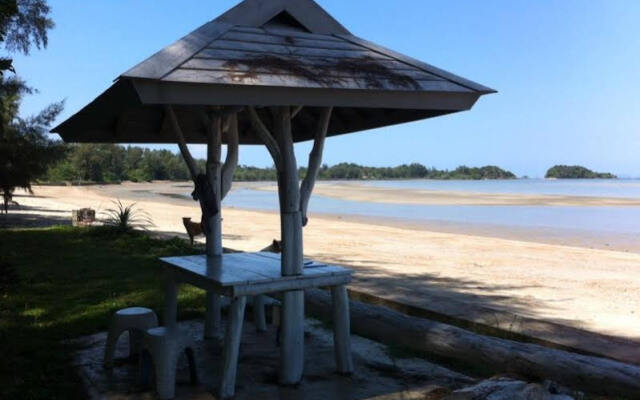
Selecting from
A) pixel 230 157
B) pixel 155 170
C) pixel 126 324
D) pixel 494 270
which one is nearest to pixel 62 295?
pixel 126 324

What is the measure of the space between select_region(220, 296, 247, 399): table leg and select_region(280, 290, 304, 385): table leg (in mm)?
367

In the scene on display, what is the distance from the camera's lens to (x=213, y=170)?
17.1ft

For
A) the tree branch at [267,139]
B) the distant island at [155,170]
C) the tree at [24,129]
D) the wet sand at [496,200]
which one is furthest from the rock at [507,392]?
the distant island at [155,170]

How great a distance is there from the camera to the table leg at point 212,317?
226 inches

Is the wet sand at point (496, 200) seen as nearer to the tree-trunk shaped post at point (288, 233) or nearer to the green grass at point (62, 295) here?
the green grass at point (62, 295)

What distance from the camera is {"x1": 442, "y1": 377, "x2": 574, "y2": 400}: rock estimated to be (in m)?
3.45

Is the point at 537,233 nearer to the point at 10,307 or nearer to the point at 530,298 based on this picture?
the point at 530,298

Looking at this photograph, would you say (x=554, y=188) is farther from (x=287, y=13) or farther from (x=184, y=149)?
(x=287, y=13)

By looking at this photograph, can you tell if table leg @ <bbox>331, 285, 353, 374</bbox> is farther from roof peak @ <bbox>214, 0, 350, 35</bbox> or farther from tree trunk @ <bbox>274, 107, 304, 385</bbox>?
roof peak @ <bbox>214, 0, 350, 35</bbox>

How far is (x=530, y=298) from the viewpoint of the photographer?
9008 mm

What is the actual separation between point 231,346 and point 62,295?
189 inches

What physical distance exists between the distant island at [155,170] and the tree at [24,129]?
1253 inches

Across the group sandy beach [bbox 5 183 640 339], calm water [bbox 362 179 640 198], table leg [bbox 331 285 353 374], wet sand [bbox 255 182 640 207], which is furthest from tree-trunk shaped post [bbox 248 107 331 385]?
calm water [bbox 362 179 640 198]

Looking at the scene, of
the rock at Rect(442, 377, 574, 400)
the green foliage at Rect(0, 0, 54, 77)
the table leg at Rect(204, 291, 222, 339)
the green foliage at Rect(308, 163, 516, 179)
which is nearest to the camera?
the rock at Rect(442, 377, 574, 400)
